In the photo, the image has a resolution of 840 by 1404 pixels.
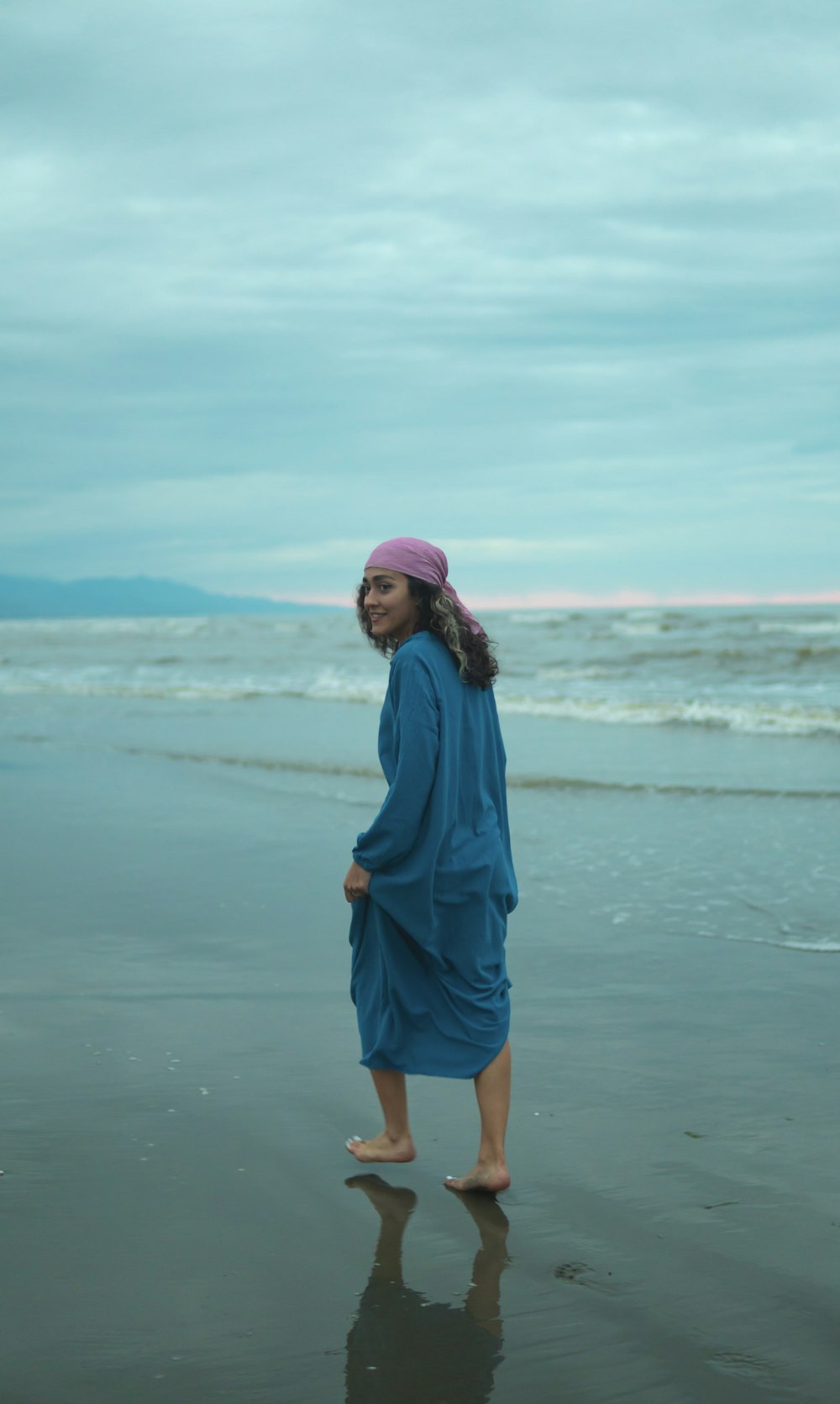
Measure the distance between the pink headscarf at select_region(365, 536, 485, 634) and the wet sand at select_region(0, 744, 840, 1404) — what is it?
1.59 meters

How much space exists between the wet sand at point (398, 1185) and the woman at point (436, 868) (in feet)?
1.17

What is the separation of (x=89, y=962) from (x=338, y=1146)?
218cm

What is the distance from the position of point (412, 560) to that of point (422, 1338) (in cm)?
187

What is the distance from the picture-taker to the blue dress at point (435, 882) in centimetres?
305

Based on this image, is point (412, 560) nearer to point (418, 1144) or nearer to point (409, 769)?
point (409, 769)

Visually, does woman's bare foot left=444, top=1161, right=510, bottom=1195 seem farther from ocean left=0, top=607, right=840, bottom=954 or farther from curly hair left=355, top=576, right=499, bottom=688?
ocean left=0, top=607, right=840, bottom=954

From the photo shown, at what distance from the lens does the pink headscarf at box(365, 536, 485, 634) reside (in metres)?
3.17

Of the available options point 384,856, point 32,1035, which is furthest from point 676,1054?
point 32,1035

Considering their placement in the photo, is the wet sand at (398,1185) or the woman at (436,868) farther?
the woman at (436,868)

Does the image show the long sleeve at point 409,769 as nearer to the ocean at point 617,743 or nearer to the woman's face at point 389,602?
the woman's face at point 389,602

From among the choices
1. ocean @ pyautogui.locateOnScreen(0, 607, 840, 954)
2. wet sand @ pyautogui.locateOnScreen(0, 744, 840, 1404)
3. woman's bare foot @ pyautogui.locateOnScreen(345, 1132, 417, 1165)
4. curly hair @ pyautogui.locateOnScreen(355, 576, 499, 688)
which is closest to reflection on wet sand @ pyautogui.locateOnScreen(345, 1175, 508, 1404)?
wet sand @ pyautogui.locateOnScreen(0, 744, 840, 1404)

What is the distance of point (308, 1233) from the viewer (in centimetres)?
293

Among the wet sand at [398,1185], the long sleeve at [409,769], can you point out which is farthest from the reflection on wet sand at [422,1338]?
the long sleeve at [409,769]

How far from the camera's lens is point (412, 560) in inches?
125
